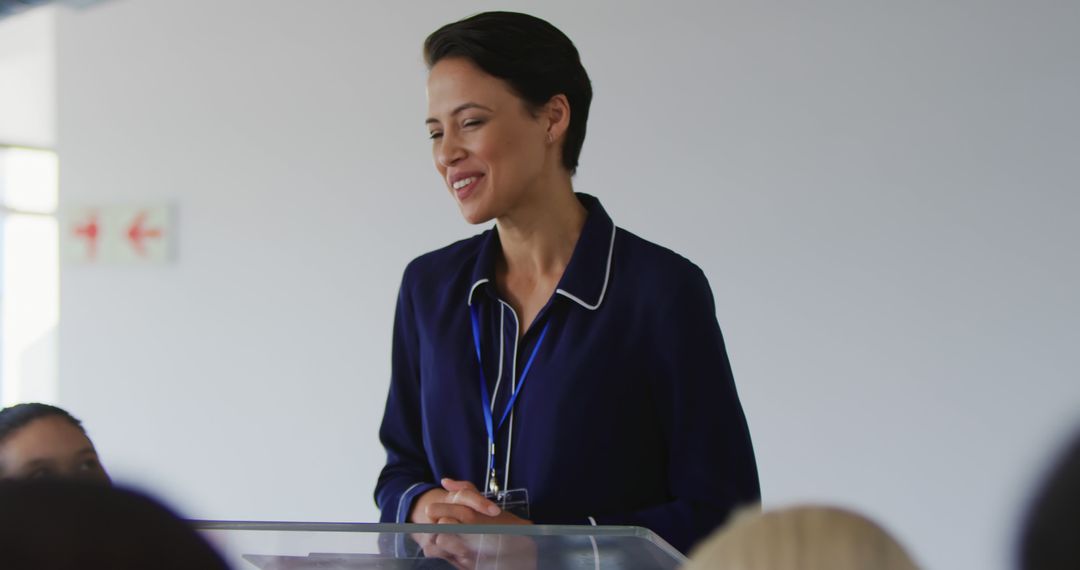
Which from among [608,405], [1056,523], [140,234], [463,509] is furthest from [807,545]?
→ [140,234]

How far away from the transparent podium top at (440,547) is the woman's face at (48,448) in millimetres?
900

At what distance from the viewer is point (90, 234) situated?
5.06 metres

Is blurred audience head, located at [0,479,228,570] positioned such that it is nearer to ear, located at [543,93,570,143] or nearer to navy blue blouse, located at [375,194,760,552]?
navy blue blouse, located at [375,194,760,552]

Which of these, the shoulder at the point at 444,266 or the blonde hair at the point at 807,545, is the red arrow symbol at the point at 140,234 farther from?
the blonde hair at the point at 807,545

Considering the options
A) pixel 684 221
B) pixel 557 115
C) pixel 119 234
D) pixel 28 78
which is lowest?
pixel 119 234

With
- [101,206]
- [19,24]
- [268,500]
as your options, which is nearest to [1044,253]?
[268,500]

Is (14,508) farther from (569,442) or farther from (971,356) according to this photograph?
(971,356)

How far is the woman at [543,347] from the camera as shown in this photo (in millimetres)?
1671

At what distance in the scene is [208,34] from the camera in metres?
4.85

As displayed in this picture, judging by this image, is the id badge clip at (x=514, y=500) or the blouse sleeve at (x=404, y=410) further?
the blouse sleeve at (x=404, y=410)

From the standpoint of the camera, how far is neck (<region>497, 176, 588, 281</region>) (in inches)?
71.5

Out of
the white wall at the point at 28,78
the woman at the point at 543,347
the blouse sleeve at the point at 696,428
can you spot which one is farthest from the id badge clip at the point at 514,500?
the white wall at the point at 28,78

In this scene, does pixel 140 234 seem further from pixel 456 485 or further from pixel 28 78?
pixel 456 485

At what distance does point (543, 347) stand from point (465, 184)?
11.0 inches
